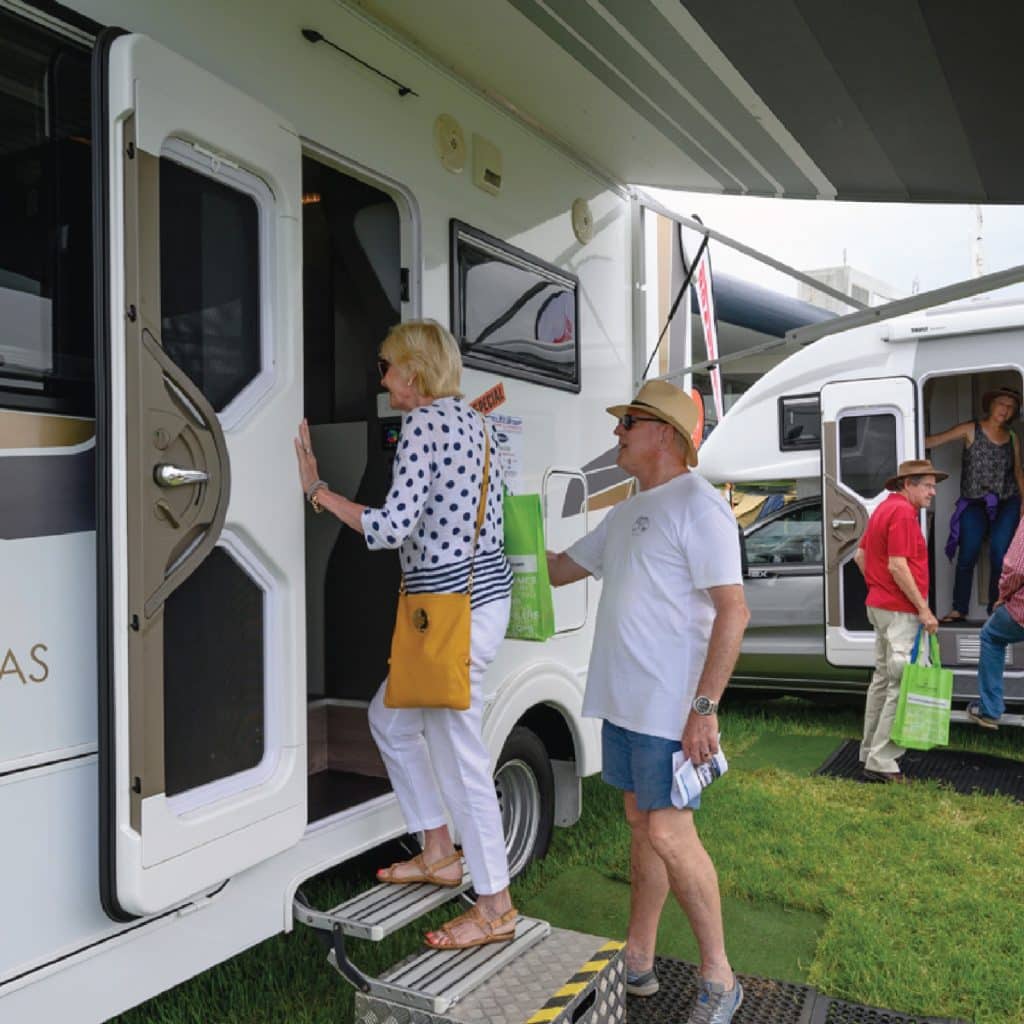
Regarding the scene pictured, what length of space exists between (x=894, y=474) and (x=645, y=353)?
256cm

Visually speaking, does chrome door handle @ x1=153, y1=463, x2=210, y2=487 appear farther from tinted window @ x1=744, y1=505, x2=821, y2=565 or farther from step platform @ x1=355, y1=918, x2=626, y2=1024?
tinted window @ x1=744, y1=505, x2=821, y2=565

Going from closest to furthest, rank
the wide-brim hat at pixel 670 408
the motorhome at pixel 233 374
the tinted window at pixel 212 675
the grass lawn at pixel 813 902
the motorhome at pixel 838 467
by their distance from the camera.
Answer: the motorhome at pixel 233 374
the tinted window at pixel 212 675
the wide-brim hat at pixel 670 408
the grass lawn at pixel 813 902
the motorhome at pixel 838 467

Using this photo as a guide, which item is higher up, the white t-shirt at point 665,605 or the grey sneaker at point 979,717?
the white t-shirt at point 665,605

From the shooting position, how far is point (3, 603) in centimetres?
183

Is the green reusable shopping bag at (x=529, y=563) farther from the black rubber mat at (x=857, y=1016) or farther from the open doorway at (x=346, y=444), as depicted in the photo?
the black rubber mat at (x=857, y=1016)

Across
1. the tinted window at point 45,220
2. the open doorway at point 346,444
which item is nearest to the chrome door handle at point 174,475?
the tinted window at point 45,220

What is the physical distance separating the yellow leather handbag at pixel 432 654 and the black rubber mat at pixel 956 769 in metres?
3.41

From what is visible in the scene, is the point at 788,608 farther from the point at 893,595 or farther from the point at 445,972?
the point at 445,972

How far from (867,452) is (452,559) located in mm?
4435

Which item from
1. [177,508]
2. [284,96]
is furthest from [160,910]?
[284,96]

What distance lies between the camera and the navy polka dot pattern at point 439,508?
2430mm

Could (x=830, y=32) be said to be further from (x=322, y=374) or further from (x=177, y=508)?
(x=177, y=508)

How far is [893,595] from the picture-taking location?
5.18m

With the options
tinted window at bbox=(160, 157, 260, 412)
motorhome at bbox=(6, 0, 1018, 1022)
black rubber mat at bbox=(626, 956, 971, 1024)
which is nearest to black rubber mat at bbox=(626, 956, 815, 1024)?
black rubber mat at bbox=(626, 956, 971, 1024)
